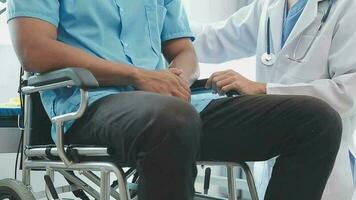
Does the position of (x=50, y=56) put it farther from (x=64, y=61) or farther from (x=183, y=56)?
(x=183, y=56)

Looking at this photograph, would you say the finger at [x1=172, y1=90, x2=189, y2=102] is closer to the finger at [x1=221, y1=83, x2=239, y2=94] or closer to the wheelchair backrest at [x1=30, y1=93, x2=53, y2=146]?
the finger at [x1=221, y1=83, x2=239, y2=94]

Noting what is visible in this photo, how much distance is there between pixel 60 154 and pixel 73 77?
188 mm

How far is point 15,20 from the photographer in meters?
1.01

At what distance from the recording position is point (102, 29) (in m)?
1.12

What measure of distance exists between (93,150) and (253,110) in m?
0.38

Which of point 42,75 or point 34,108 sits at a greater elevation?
point 42,75

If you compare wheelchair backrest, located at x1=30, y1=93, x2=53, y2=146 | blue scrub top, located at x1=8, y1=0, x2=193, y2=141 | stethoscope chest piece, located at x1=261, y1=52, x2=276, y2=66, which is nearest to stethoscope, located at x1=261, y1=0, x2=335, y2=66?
stethoscope chest piece, located at x1=261, y1=52, x2=276, y2=66

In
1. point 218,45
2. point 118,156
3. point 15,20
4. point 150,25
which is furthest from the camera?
point 218,45

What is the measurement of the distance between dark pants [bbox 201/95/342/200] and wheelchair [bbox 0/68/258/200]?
0.33 ft

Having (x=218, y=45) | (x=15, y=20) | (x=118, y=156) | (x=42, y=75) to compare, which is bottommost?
(x=218, y=45)

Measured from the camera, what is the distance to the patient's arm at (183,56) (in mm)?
1250

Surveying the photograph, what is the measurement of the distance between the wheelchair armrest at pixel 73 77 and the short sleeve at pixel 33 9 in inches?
5.3

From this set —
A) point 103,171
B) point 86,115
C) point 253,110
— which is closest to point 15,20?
point 86,115

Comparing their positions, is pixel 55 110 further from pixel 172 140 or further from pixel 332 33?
pixel 332 33
